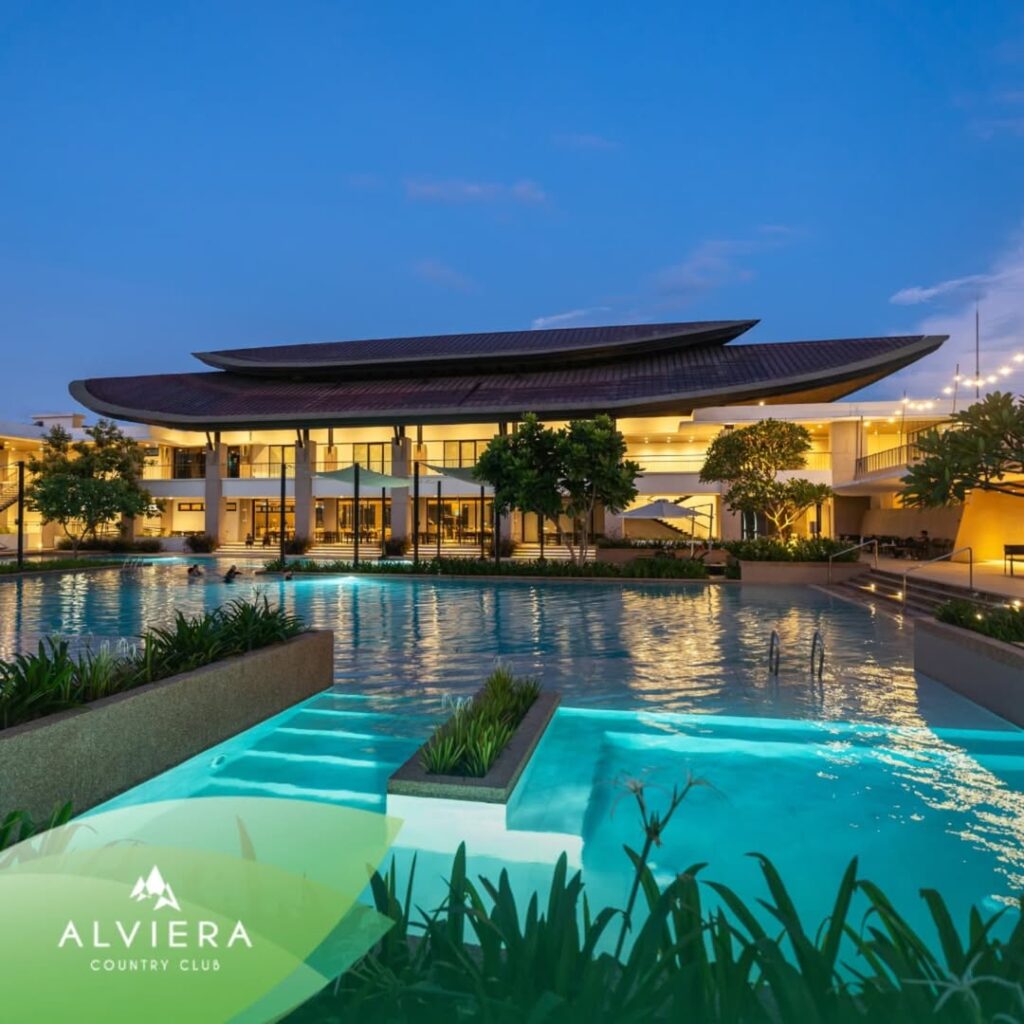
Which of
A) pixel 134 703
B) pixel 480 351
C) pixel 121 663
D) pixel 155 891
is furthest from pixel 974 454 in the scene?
pixel 480 351

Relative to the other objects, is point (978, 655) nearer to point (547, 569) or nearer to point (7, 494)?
point (547, 569)

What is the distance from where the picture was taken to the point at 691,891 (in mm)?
2668

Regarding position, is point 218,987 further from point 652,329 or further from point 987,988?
point 652,329

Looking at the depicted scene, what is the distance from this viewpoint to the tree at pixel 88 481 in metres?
32.3

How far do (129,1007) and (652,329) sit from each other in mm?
43022

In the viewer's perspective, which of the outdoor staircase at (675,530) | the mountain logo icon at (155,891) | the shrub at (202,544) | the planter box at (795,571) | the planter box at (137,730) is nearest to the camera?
the mountain logo icon at (155,891)

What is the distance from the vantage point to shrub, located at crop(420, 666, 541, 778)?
5.45m

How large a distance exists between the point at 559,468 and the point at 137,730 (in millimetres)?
19059

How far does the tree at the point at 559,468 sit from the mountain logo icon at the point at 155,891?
20496mm

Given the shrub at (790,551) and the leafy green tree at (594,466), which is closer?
the leafy green tree at (594,466)

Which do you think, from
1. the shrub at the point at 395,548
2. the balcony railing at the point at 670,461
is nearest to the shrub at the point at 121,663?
the shrub at the point at 395,548

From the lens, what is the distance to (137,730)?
589 centimetres

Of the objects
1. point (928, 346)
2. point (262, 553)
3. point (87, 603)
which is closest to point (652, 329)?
point (928, 346)
